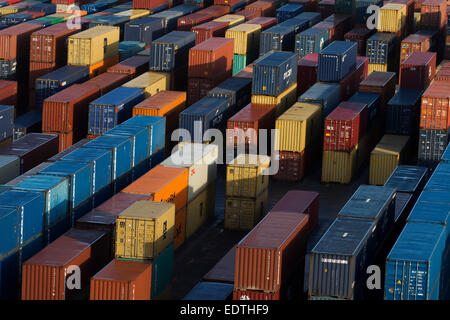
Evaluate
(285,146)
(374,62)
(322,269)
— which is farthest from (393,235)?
(374,62)

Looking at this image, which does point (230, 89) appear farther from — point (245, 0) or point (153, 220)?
point (245, 0)

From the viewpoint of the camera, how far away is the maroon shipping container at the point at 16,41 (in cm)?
9219

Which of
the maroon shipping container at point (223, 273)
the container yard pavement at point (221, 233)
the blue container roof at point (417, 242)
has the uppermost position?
the blue container roof at point (417, 242)

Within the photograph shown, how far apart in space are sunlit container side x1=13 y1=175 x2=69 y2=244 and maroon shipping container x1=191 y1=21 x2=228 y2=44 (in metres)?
43.7

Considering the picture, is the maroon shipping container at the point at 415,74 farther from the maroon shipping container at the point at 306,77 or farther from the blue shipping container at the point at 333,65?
the maroon shipping container at the point at 306,77

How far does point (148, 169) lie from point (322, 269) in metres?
24.3

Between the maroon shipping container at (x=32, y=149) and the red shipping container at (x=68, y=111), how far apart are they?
446cm

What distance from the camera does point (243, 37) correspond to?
99.5 metres

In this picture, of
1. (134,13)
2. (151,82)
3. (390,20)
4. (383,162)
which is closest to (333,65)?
(383,162)

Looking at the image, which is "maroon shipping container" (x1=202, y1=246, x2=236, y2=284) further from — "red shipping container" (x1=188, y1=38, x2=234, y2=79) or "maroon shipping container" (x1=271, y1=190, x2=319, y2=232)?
"red shipping container" (x1=188, y1=38, x2=234, y2=79)

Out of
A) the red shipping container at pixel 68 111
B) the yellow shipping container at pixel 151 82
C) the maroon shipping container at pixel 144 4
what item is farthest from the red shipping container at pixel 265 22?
the red shipping container at pixel 68 111

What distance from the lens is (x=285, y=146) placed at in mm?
74625

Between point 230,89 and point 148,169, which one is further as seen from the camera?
point 230,89

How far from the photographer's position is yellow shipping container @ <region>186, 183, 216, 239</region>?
64812mm
